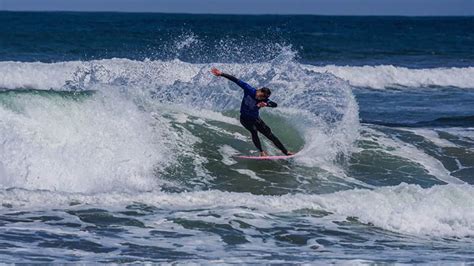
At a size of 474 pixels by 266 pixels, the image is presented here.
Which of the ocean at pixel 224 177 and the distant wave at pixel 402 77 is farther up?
the distant wave at pixel 402 77

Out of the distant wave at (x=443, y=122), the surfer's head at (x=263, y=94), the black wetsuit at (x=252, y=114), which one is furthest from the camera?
the distant wave at (x=443, y=122)

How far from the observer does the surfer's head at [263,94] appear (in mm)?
13783

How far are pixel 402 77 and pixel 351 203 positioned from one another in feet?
65.3

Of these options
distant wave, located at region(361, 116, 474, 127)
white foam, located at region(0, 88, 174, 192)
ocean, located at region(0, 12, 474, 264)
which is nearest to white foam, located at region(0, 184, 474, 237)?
ocean, located at region(0, 12, 474, 264)

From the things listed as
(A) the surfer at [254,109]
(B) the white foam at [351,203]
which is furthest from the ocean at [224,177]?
(A) the surfer at [254,109]

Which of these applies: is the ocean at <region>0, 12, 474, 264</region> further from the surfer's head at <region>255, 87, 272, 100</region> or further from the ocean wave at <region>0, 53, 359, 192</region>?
the surfer's head at <region>255, 87, 272, 100</region>

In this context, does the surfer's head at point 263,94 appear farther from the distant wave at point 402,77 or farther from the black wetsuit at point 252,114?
the distant wave at point 402,77

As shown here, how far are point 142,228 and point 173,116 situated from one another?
20.5ft

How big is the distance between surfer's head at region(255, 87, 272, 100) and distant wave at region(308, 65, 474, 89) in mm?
15606

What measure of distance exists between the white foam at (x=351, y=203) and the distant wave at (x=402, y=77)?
1758 cm

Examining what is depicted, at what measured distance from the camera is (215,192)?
37.9 ft

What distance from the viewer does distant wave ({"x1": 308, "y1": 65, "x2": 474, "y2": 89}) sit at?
29844 mm

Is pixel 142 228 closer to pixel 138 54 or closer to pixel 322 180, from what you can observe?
pixel 322 180

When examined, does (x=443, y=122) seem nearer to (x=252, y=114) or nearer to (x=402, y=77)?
(x=252, y=114)
